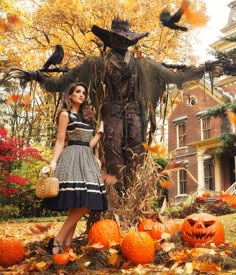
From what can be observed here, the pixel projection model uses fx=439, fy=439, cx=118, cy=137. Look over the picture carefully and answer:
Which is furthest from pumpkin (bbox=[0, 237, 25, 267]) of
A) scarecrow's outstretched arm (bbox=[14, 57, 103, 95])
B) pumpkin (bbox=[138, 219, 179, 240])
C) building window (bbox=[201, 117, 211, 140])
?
building window (bbox=[201, 117, 211, 140])

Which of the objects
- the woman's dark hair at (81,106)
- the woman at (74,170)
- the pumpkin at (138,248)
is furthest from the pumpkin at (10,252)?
the woman's dark hair at (81,106)

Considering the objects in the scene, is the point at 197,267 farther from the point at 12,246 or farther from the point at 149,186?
the point at 12,246

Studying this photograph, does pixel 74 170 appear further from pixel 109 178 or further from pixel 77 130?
pixel 109 178

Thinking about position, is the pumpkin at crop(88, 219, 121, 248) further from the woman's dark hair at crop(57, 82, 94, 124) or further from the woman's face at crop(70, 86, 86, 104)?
the woman's face at crop(70, 86, 86, 104)

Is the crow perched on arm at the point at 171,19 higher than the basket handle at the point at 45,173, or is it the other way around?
the crow perched on arm at the point at 171,19

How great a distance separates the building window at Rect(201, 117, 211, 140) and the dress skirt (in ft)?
66.3

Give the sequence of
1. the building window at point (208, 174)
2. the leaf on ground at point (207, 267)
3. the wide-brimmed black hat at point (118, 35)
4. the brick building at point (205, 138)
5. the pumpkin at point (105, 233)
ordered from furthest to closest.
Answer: the building window at point (208, 174)
the brick building at point (205, 138)
the wide-brimmed black hat at point (118, 35)
the pumpkin at point (105, 233)
the leaf on ground at point (207, 267)

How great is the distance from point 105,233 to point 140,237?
1.43 ft

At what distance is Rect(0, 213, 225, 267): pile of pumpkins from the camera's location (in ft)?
14.2

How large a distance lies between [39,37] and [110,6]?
136 inches

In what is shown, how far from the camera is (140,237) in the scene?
436 cm

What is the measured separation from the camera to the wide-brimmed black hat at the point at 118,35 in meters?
5.38

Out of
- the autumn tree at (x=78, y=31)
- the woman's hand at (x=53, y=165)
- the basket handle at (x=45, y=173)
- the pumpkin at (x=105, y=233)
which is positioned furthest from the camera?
the autumn tree at (x=78, y=31)

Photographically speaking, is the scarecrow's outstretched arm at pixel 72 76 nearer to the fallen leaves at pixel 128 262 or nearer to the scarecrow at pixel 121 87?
the scarecrow at pixel 121 87
